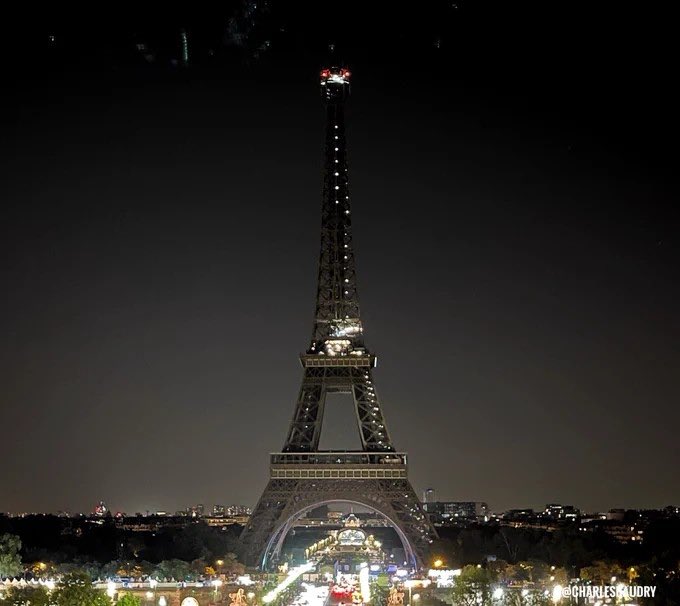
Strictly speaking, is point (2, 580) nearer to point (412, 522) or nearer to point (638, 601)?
point (412, 522)

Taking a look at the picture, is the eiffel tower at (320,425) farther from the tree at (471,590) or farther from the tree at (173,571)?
the tree at (471,590)

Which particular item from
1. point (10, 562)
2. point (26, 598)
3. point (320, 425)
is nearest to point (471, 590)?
point (26, 598)

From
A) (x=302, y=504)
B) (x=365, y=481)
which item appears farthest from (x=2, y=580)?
(x=365, y=481)

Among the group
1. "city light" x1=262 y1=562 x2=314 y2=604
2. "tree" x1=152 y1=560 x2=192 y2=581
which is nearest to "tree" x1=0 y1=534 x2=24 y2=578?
"tree" x1=152 y1=560 x2=192 y2=581

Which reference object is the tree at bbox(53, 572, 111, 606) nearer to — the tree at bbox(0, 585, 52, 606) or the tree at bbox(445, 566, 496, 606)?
the tree at bbox(0, 585, 52, 606)

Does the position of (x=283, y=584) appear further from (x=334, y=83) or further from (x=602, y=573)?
(x=334, y=83)

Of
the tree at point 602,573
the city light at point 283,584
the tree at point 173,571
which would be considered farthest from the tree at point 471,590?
the tree at point 173,571

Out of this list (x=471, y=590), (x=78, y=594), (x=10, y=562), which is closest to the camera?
(x=78, y=594)
